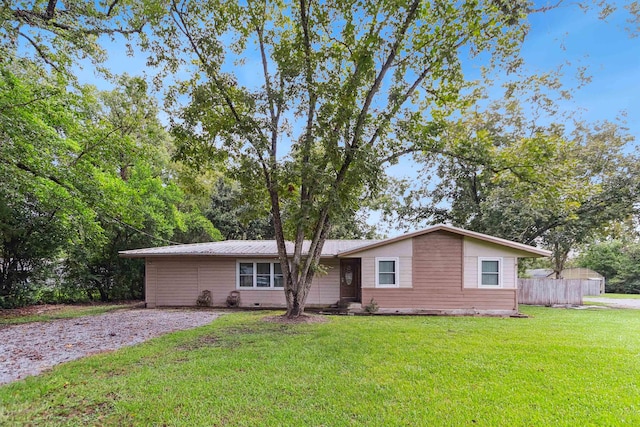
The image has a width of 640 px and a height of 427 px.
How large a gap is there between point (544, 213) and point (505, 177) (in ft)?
23.7

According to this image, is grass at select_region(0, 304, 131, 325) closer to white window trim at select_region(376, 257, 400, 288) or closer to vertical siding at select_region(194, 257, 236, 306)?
vertical siding at select_region(194, 257, 236, 306)

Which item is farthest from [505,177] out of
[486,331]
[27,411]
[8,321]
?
[8,321]

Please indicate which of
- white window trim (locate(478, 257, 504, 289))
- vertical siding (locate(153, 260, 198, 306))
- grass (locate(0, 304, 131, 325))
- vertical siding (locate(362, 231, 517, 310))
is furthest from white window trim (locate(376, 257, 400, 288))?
grass (locate(0, 304, 131, 325))

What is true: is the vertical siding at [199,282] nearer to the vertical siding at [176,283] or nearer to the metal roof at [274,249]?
the vertical siding at [176,283]

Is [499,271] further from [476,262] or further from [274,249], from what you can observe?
[274,249]

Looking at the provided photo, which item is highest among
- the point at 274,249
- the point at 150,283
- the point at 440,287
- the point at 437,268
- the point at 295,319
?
the point at 274,249

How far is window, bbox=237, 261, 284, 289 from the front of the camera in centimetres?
1300

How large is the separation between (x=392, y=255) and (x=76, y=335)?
902 cm

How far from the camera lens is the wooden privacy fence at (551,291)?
50.6 ft

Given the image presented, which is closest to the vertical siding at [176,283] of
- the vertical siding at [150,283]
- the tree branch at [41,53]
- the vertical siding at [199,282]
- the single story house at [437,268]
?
the vertical siding at [199,282]

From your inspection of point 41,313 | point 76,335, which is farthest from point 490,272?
point 41,313

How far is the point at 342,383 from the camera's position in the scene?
4.39 meters

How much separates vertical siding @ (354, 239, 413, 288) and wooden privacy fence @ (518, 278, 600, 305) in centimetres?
781

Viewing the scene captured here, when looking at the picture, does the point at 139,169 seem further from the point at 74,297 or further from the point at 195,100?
the point at 195,100
